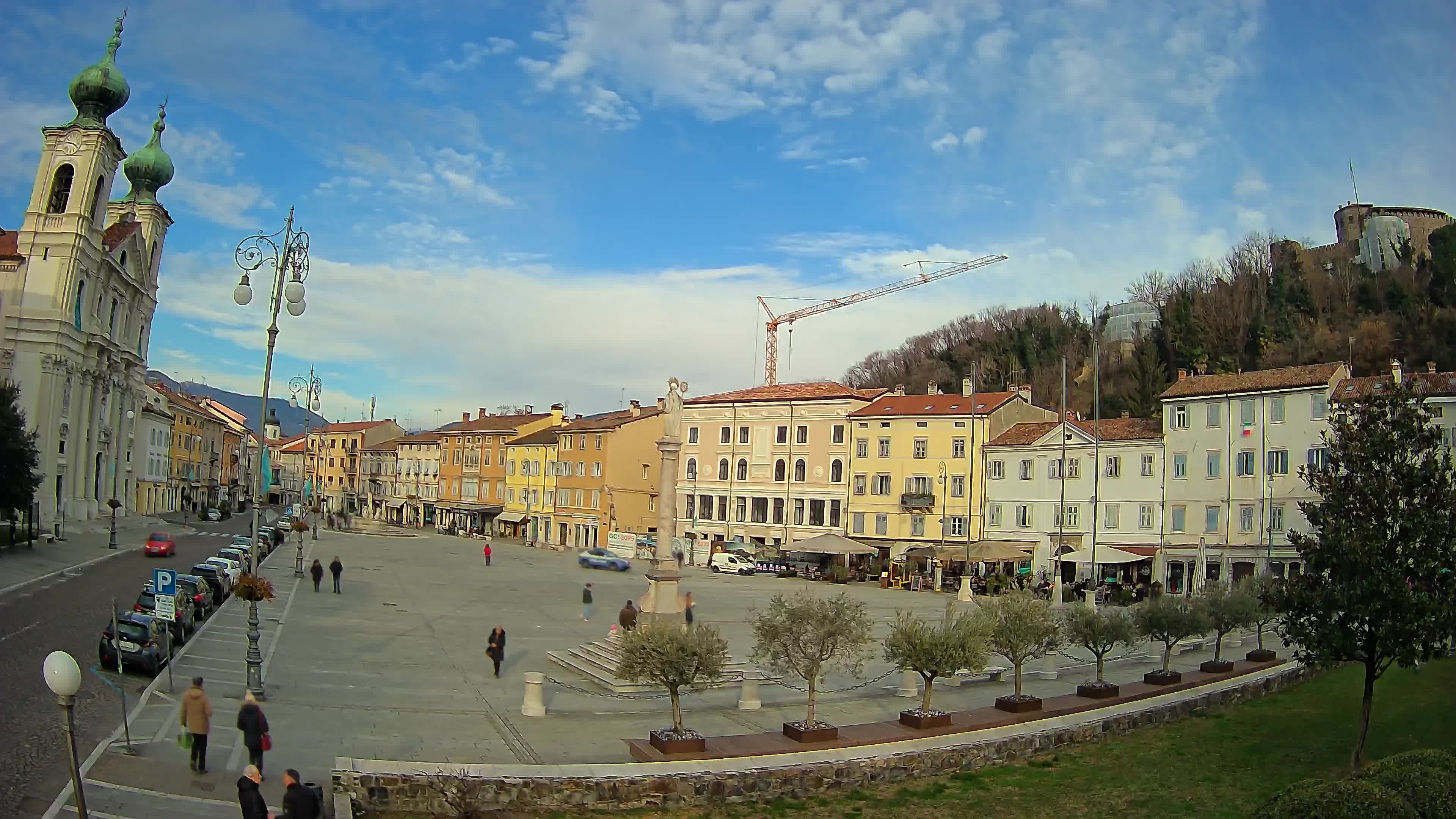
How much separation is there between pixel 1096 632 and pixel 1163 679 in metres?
2.37

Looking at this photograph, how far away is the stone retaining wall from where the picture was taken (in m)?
13.2

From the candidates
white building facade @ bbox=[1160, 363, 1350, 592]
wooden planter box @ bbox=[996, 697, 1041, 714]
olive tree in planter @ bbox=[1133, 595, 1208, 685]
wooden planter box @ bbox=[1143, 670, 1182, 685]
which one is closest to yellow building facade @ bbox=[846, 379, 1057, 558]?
white building facade @ bbox=[1160, 363, 1350, 592]

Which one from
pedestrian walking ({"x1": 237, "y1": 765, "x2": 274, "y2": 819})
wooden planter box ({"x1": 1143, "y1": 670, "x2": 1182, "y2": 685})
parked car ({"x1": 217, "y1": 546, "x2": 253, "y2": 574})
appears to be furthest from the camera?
parked car ({"x1": 217, "y1": 546, "x2": 253, "y2": 574})

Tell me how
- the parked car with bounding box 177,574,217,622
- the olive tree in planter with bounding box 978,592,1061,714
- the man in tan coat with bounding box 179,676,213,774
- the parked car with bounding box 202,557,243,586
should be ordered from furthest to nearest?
the parked car with bounding box 202,557,243,586
the parked car with bounding box 177,574,217,622
the olive tree in planter with bounding box 978,592,1061,714
the man in tan coat with bounding box 179,676,213,774

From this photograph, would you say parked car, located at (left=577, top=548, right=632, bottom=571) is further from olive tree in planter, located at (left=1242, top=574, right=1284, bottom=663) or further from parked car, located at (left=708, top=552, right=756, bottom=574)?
olive tree in planter, located at (left=1242, top=574, right=1284, bottom=663)

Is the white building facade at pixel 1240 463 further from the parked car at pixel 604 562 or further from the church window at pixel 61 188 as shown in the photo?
the church window at pixel 61 188

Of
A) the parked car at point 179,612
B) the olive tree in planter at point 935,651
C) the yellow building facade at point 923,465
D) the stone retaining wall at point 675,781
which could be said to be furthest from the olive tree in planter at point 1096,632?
the yellow building facade at point 923,465

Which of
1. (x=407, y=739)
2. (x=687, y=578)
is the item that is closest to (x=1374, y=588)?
(x=407, y=739)

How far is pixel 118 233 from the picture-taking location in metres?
73.8

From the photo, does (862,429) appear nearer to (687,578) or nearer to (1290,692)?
(687,578)

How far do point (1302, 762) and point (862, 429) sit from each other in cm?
4768

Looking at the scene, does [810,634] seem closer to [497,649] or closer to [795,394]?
[497,649]

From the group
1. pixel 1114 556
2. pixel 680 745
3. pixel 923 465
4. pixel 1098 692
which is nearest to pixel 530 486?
pixel 923 465

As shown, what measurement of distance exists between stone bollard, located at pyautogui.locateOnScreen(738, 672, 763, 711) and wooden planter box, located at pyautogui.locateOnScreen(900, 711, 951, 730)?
3.40 m
